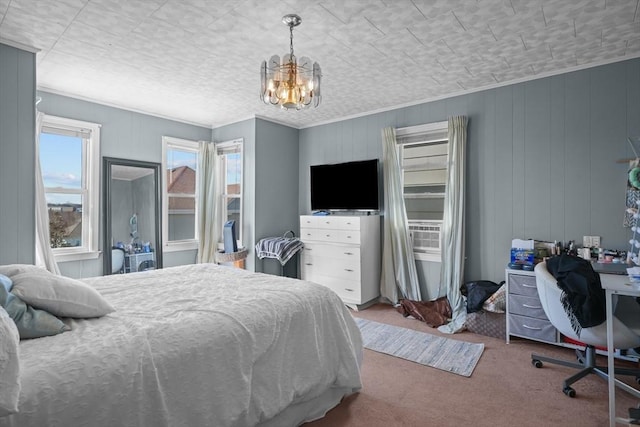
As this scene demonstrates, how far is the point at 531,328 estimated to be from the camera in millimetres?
3055

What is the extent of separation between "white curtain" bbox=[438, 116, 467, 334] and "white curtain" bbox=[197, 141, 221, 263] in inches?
129

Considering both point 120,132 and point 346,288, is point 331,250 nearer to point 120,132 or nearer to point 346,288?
point 346,288

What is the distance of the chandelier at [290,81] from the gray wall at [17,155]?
82.0 inches

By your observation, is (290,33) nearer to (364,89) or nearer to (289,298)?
(364,89)

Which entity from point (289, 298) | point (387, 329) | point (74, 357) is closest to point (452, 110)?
point (387, 329)

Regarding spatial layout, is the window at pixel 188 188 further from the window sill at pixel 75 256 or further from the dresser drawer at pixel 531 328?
the dresser drawer at pixel 531 328

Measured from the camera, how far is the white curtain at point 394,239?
4.26 m

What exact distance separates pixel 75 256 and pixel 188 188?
171 centimetres

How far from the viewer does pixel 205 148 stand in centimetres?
517

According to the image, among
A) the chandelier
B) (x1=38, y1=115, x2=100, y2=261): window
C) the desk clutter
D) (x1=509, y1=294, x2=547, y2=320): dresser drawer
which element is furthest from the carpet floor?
(x1=38, y1=115, x2=100, y2=261): window

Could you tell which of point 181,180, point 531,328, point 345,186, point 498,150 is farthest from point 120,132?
point 531,328

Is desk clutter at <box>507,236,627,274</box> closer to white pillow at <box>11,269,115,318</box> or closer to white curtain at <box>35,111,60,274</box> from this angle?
white pillow at <box>11,269,115,318</box>

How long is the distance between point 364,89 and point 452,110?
1.10 m

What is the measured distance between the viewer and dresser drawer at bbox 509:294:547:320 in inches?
119
